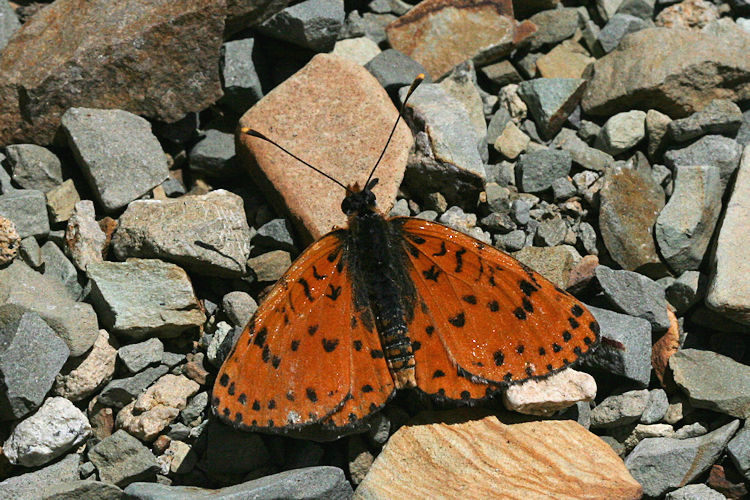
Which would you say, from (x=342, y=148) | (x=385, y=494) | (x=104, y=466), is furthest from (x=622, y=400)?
(x=104, y=466)

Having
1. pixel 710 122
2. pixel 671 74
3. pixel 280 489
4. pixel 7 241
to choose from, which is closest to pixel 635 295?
pixel 710 122

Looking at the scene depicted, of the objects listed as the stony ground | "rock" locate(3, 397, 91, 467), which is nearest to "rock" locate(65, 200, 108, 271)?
the stony ground

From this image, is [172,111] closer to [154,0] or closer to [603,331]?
[154,0]

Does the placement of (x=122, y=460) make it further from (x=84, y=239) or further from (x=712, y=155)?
(x=712, y=155)

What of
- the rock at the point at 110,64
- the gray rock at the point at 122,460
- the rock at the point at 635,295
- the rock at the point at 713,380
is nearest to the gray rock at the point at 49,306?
the gray rock at the point at 122,460

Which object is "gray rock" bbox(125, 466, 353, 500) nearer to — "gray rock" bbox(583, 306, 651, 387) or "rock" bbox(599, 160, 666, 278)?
"gray rock" bbox(583, 306, 651, 387)

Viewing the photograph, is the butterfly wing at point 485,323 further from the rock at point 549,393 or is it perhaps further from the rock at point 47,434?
the rock at point 47,434
